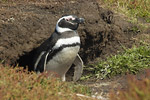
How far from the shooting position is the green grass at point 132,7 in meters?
9.06

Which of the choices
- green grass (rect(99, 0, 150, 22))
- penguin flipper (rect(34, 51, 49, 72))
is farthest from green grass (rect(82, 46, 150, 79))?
green grass (rect(99, 0, 150, 22))

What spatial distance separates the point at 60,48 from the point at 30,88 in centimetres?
211

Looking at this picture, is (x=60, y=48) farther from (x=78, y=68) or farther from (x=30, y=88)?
(x=30, y=88)

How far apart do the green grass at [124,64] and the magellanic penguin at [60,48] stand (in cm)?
76

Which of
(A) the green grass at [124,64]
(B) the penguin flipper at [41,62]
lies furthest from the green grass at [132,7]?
(B) the penguin flipper at [41,62]

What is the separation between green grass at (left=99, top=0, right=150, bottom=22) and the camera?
9.06m

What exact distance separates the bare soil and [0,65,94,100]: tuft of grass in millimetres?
1576

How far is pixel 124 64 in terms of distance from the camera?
6.62 metres

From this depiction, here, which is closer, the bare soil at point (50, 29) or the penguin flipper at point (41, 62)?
the penguin flipper at point (41, 62)

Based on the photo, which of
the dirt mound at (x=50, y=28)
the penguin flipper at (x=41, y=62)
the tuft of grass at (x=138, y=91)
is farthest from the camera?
the dirt mound at (x=50, y=28)

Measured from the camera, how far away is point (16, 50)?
653 centimetres

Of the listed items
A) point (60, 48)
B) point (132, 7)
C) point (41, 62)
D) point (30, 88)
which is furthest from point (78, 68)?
point (132, 7)

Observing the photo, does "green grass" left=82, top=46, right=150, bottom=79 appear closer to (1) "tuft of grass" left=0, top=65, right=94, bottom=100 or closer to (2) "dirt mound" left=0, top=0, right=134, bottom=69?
(2) "dirt mound" left=0, top=0, right=134, bottom=69

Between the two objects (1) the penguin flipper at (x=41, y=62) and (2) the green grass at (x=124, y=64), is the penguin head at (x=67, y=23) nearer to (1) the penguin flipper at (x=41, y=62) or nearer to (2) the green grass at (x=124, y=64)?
(1) the penguin flipper at (x=41, y=62)
